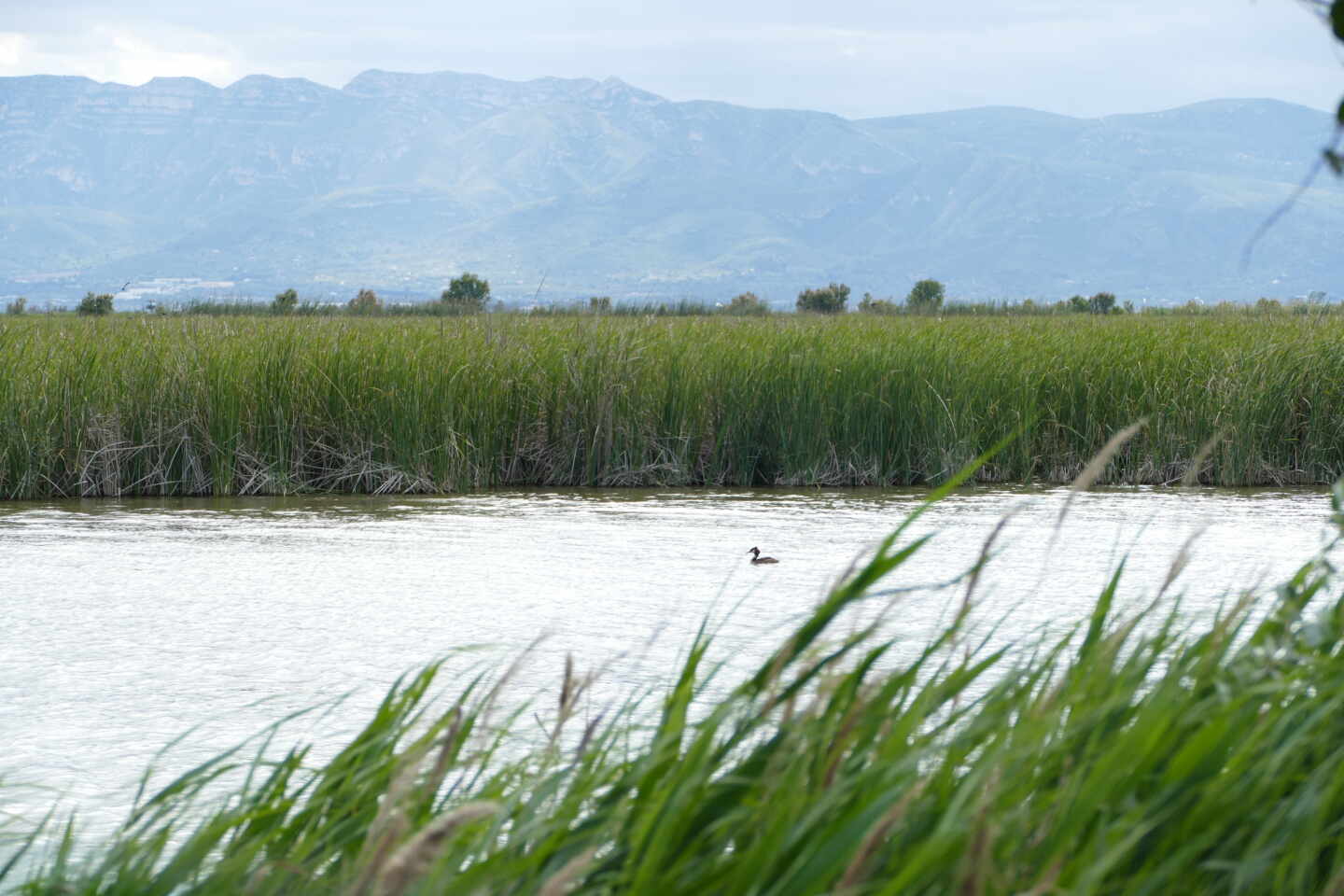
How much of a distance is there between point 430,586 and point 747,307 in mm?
22441

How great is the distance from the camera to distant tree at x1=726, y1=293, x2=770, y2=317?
26.5m

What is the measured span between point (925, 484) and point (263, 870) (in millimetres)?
8044

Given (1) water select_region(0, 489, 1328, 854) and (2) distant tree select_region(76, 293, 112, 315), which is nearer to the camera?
(1) water select_region(0, 489, 1328, 854)

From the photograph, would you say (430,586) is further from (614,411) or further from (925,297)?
(925,297)

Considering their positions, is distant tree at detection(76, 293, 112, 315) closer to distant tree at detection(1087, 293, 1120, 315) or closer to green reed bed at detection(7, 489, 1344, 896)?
distant tree at detection(1087, 293, 1120, 315)

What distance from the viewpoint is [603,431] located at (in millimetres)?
9336


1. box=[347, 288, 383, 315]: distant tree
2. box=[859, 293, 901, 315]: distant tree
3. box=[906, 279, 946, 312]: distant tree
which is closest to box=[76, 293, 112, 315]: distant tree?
box=[347, 288, 383, 315]: distant tree

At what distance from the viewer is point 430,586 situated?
19.2 feet

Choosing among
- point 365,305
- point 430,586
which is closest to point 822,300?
point 365,305

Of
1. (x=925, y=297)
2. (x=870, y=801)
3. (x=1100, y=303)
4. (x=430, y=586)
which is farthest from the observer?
(x=925, y=297)

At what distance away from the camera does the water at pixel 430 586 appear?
3908 mm

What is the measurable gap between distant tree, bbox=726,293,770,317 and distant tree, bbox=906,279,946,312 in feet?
8.81

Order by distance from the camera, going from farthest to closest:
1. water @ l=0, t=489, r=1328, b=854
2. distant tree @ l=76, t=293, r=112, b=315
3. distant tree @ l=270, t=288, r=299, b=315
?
1. distant tree @ l=76, t=293, r=112, b=315
2. distant tree @ l=270, t=288, r=299, b=315
3. water @ l=0, t=489, r=1328, b=854

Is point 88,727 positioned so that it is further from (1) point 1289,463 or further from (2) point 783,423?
(1) point 1289,463
